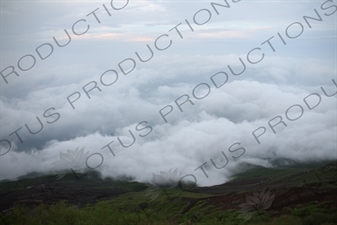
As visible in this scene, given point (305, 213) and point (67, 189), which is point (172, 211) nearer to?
point (305, 213)

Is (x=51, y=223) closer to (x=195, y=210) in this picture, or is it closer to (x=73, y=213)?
(x=73, y=213)

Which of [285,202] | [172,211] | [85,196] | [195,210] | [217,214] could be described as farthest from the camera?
[85,196]

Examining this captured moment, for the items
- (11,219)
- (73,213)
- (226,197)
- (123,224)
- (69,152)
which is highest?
(69,152)

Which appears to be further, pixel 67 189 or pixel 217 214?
pixel 67 189

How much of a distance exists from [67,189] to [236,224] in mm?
163436

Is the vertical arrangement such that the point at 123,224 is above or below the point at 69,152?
below

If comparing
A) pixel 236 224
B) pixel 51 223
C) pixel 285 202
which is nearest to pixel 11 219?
pixel 51 223

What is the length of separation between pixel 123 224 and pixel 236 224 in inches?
668

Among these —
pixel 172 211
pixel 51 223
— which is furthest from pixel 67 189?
pixel 51 223

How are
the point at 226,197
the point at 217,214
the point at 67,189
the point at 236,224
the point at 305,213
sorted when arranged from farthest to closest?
the point at 67,189
the point at 226,197
the point at 217,214
the point at 236,224
the point at 305,213

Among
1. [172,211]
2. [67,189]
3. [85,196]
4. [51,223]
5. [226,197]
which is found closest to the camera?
[51,223]

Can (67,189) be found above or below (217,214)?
above

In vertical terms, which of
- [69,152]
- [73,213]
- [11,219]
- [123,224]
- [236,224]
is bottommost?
[236,224]

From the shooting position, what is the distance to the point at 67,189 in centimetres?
19000
